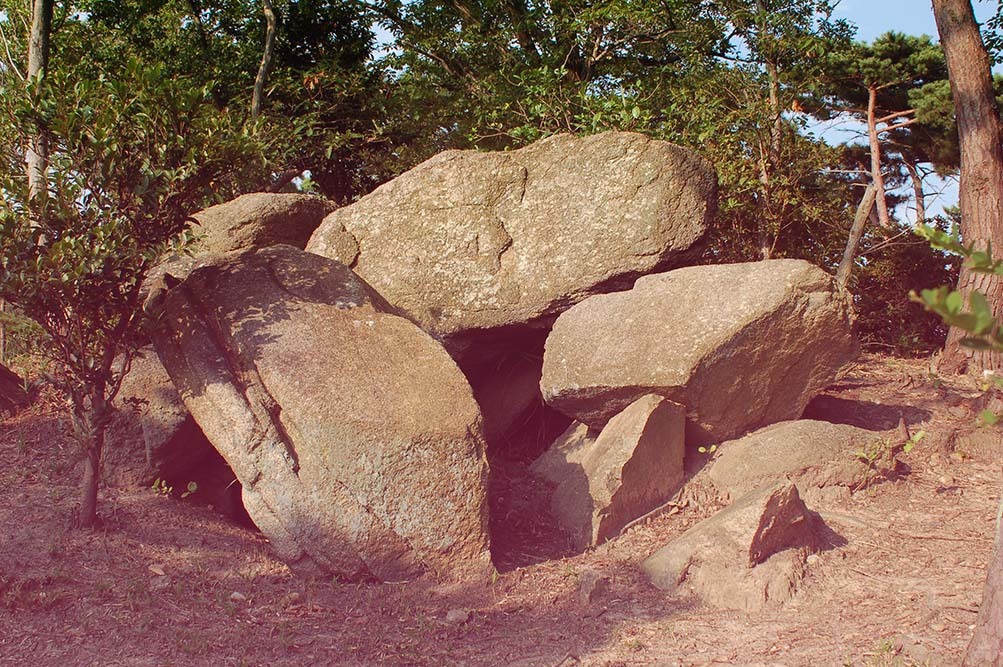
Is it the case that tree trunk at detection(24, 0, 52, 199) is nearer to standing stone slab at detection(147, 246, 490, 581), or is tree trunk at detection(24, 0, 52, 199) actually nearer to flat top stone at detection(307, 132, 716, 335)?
standing stone slab at detection(147, 246, 490, 581)

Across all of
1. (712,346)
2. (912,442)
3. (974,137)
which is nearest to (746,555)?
(712,346)

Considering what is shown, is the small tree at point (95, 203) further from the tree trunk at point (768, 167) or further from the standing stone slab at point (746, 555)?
the tree trunk at point (768, 167)

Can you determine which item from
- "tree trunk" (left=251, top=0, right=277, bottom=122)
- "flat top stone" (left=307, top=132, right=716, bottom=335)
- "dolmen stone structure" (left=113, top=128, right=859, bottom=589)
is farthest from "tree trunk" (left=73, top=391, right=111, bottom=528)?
"tree trunk" (left=251, top=0, right=277, bottom=122)

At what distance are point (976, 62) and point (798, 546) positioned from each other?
6.35 meters

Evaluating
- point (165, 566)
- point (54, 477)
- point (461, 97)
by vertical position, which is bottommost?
point (165, 566)

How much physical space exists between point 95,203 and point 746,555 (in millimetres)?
4643

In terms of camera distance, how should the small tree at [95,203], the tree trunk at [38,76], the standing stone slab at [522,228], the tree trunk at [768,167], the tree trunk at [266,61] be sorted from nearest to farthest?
the small tree at [95,203] < the tree trunk at [38,76] < the standing stone slab at [522,228] < the tree trunk at [768,167] < the tree trunk at [266,61]

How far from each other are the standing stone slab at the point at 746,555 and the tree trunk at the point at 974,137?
15.5ft

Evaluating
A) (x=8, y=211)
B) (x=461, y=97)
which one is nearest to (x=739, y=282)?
(x=8, y=211)

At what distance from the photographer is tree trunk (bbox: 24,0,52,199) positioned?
19.7 ft

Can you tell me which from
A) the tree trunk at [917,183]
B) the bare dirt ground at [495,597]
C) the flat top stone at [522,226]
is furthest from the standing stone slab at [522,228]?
the tree trunk at [917,183]

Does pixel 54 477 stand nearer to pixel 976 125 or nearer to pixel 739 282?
pixel 739 282

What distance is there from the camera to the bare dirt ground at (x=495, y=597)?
4.96 m

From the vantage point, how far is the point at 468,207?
8414mm
